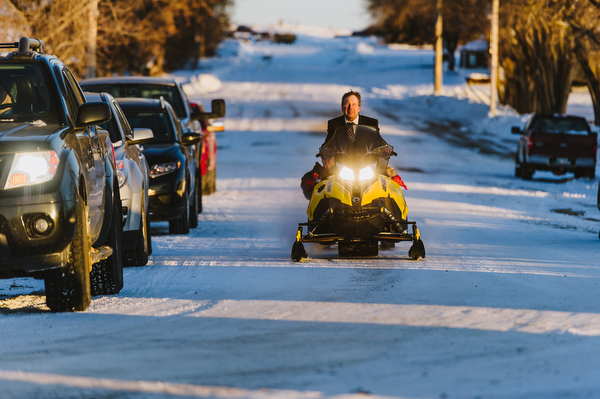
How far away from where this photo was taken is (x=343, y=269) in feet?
31.7

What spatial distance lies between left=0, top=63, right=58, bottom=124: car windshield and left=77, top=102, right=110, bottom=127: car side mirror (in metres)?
0.25

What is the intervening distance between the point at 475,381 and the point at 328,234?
5324 millimetres

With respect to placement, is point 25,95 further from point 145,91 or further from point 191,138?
point 145,91

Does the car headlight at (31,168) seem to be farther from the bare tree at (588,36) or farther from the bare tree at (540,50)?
the bare tree at (540,50)

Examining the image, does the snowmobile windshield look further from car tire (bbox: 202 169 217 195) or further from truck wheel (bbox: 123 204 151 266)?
car tire (bbox: 202 169 217 195)

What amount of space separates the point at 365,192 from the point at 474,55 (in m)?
78.5

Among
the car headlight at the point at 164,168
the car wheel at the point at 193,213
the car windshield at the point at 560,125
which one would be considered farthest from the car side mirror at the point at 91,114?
the car windshield at the point at 560,125

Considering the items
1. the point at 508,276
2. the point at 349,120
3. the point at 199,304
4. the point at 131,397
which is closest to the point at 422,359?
the point at 131,397

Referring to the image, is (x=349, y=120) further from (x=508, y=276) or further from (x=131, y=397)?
(x=131, y=397)

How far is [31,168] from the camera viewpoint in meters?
6.75

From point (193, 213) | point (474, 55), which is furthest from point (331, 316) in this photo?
point (474, 55)

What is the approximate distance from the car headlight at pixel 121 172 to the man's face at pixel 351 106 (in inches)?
101

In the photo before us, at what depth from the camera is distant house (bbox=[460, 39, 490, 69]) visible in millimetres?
83531

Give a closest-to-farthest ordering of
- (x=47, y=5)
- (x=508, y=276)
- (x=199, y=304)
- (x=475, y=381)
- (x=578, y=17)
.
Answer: (x=475, y=381) → (x=199, y=304) → (x=508, y=276) → (x=47, y=5) → (x=578, y=17)
